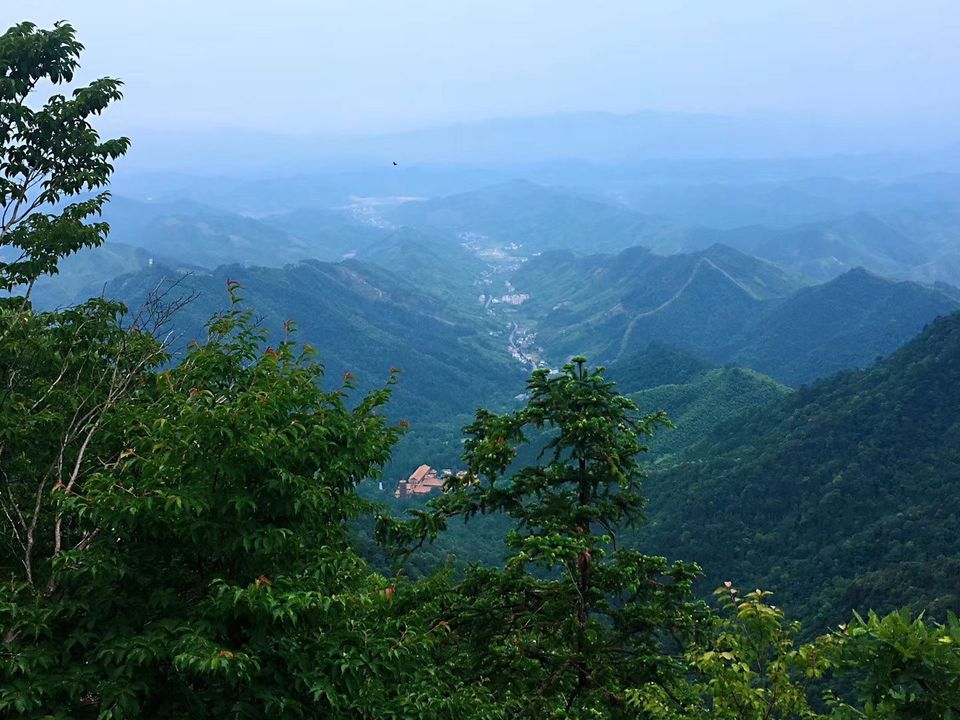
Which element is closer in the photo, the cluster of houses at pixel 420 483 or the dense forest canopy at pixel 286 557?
the dense forest canopy at pixel 286 557

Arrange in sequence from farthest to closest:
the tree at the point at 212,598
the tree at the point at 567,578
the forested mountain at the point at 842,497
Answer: the forested mountain at the point at 842,497 < the tree at the point at 567,578 < the tree at the point at 212,598

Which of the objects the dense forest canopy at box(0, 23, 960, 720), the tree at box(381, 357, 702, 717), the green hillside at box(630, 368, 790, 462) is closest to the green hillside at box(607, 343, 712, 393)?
the green hillside at box(630, 368, 790, 462)

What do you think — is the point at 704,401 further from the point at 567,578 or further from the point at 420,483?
the point at 567,578

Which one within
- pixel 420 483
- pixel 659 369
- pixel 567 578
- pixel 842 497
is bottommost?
pixel 420 483

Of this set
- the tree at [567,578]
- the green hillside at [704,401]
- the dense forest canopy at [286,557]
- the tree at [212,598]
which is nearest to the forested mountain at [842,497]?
the green hillside at [704,401]

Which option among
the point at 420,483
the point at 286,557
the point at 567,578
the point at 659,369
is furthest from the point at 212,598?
the point at 659,369

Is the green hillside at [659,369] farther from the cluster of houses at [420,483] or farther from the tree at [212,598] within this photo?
the tree at [212,598]

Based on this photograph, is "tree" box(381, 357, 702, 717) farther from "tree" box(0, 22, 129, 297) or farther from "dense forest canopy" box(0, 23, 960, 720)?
"tree" box(0, 22, 129, 297)
